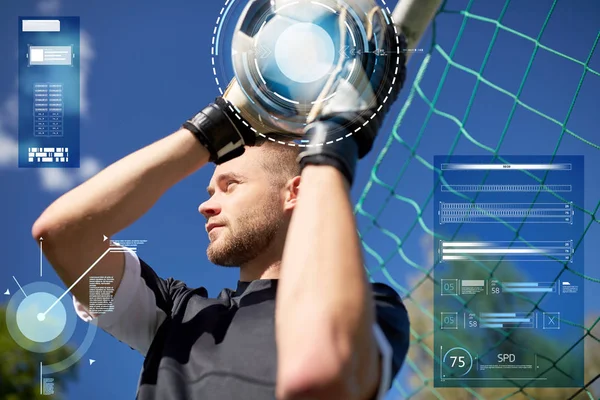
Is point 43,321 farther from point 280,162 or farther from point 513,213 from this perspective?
point 513,213

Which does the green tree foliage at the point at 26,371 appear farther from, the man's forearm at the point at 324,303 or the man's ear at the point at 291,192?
the man's forearm at the point at 324,303

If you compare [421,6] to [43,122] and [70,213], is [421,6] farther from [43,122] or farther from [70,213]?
[43,122]

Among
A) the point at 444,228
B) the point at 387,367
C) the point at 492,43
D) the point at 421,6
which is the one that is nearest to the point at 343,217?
the point at 387,367

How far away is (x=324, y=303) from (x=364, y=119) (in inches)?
11.1

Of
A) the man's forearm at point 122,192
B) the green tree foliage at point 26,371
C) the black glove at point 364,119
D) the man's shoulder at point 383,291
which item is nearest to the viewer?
the black glove at point 364,119

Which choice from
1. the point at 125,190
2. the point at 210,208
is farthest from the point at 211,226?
the point at 125,190

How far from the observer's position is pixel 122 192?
3.31 ft

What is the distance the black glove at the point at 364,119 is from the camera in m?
0.81

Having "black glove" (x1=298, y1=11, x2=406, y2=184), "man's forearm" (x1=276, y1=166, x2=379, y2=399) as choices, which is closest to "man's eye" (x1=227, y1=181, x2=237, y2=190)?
"black glove" (x1=298, y1=11, x2=406, y2=184)

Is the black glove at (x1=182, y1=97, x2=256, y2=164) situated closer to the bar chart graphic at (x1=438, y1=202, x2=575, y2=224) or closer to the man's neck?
the man's neck

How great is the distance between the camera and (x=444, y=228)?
1.36 metres

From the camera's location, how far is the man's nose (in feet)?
4.15
